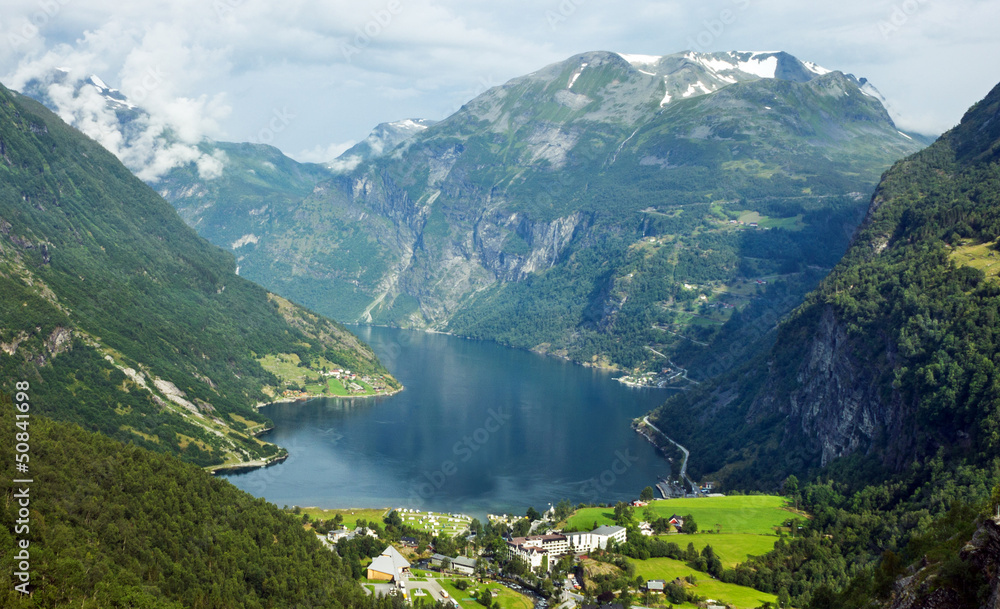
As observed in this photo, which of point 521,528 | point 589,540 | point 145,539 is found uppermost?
point 145,539

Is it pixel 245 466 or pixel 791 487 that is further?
pixel 245 466

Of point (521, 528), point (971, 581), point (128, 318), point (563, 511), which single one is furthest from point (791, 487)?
point (128, 318)

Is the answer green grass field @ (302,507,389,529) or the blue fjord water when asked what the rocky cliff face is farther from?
the blue fjord water

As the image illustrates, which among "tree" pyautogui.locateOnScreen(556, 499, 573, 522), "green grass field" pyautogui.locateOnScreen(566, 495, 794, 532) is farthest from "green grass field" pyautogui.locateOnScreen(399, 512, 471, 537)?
"green grass field" pyautogui.locateOnScreen(566, 495, 794, 532)

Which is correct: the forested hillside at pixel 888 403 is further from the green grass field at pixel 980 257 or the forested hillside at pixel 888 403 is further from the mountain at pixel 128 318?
the mountain at pixel 128 318

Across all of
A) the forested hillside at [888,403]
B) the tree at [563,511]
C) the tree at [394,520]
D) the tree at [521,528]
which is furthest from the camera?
the tree at [563,511]

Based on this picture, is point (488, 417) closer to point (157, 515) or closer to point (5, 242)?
point (5, 242)

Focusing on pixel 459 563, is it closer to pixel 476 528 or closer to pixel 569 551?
pixel 476 528

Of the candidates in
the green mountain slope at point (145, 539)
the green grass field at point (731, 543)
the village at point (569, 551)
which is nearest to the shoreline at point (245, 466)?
the village at point (569, 551)

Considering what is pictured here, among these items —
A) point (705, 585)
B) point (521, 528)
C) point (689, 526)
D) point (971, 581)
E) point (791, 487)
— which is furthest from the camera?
point (791, 487)
